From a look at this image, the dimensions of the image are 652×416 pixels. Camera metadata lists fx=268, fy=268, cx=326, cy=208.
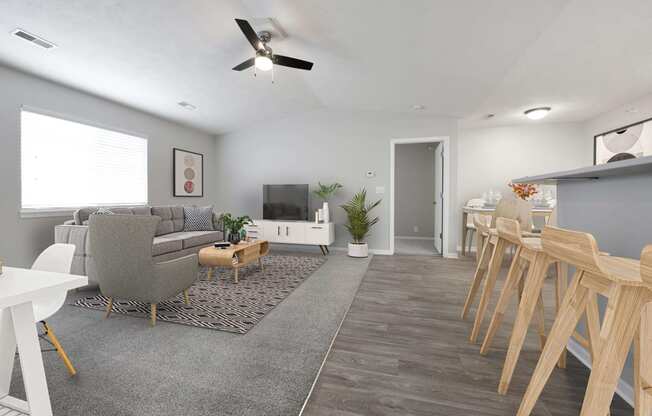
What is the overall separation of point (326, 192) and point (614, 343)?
436 cm

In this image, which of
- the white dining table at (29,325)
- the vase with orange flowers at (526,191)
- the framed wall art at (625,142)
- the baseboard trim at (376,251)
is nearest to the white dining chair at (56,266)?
the white dining table at (29,325)

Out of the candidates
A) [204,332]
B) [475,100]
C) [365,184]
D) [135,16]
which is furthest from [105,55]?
[475,100]

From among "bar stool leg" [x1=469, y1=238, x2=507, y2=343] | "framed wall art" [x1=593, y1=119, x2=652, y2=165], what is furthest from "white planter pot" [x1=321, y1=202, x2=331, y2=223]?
"framed wall art" [x1=593, y1=119, x2=652, y2=165]

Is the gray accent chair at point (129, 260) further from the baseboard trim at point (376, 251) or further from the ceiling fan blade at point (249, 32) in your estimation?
the baseboard trim at point (376, 251)

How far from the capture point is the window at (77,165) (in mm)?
3160

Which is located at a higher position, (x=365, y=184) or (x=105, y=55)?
(x=105, y=55)

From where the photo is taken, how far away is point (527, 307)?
4.32 feet

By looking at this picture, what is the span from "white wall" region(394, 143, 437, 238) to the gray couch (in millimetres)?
4546

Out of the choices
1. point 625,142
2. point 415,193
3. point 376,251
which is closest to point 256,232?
point 376,251

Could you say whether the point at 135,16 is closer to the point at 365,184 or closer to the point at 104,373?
the point at 104,373

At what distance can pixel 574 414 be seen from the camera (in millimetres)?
1236

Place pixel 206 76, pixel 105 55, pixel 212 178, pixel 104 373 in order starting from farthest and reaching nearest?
1. pixel 212 178
2. pixel 206 76
3. pixel 105 55
4. pixel 104 373

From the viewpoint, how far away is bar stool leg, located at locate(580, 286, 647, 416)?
781 millimetres

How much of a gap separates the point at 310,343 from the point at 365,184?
3654mm
